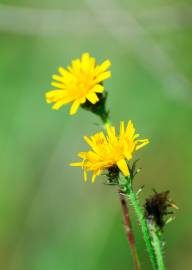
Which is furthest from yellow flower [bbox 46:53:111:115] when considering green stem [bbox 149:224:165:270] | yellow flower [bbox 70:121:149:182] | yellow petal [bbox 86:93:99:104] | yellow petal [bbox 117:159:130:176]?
green stem [bbox 149:224:165:270]

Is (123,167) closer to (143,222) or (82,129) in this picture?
(143,222)

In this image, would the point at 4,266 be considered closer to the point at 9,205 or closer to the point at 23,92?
the point at 9,205

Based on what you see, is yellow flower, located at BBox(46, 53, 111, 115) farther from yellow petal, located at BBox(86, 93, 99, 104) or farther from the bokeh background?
the bokeh background

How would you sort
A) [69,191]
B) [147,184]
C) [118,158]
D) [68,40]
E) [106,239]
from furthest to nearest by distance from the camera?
[68,40]
[69,191]
[147,184]
[106,239]
[118,158]

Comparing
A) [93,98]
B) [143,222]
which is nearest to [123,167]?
[143,222]

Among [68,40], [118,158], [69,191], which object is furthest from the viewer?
[68,40]

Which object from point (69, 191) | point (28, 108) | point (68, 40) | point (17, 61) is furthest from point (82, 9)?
point (69, 191)
